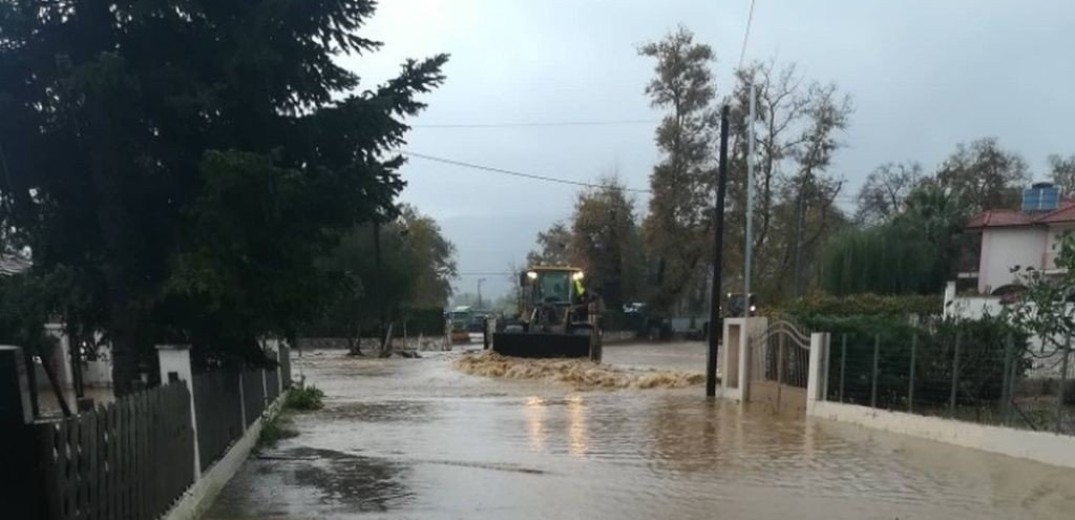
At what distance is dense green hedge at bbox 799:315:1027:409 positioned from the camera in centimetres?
1432

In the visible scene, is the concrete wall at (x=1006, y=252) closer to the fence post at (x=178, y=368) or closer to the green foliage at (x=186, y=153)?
the green foliage at (x=186, y=153)

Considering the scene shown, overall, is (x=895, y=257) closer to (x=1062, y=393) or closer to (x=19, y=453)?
(x=1062, y=393)

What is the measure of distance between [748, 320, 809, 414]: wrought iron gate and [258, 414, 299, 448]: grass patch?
30.2 ft

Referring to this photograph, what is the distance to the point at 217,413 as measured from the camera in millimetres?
9781

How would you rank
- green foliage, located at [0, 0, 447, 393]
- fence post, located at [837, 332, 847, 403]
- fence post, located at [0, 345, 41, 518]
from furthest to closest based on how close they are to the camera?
fence post, located at [837, 332, 847, 403] → green foliage, located at [0, 0, 447, 393] → fence post, located at [0, 345, 41, 518]

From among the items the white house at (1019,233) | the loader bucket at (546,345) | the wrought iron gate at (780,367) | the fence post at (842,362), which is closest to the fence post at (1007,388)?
the fence post at (842,362)

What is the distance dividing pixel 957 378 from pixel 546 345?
18170 mm

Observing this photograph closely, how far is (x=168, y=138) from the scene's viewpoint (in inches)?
376

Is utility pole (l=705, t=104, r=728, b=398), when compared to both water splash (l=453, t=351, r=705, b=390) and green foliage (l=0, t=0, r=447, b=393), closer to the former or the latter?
water splash (l=453, t=351, r=705, b=390)

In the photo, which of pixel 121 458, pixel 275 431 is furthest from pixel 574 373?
pixel 121 458

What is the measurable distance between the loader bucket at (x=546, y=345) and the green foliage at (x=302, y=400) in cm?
1209

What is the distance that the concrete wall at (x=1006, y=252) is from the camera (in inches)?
1724

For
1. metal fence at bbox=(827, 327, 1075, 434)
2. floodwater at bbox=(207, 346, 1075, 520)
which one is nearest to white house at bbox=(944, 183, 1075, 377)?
metal fence at bbox=(827, 327, 1075, 434)

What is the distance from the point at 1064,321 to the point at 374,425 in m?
10.8
